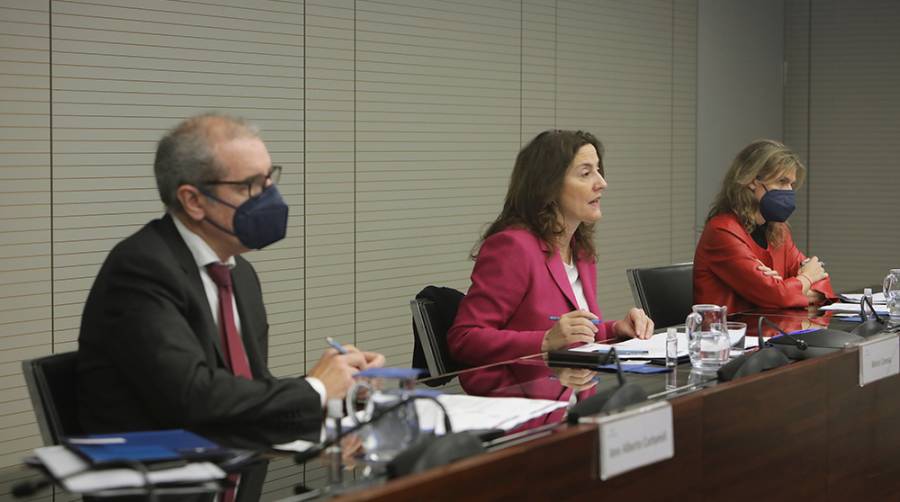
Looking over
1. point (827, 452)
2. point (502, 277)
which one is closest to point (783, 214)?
point (502, 277)

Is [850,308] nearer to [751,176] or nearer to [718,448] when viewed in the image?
[751,176]

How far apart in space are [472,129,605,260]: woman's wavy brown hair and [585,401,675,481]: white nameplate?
144 cm

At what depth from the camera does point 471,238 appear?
559cm

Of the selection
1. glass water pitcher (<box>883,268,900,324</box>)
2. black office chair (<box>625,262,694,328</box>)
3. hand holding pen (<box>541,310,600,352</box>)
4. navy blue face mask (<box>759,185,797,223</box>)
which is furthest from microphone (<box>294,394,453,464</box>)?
navy blue face mask (<box>759,185,797,223</box>)

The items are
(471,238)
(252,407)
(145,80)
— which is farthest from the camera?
(471,238)

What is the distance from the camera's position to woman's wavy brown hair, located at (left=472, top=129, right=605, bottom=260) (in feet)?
10.8

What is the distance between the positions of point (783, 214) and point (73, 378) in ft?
9.57

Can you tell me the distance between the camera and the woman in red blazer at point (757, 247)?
3.93 metres

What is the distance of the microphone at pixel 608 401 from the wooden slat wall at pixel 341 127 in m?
2.59

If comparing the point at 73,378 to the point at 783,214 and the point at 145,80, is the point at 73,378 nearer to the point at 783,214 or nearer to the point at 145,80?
the point at 145,80

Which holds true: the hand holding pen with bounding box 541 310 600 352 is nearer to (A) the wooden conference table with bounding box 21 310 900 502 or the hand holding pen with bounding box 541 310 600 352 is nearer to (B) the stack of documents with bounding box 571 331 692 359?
(B) the stack of documents with bounding box 571 331 692 359

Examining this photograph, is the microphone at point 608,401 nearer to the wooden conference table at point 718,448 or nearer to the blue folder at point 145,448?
the wooden conference table at point 718,448

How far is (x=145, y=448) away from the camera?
154cm

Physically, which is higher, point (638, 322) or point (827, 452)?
point (638, 322)
